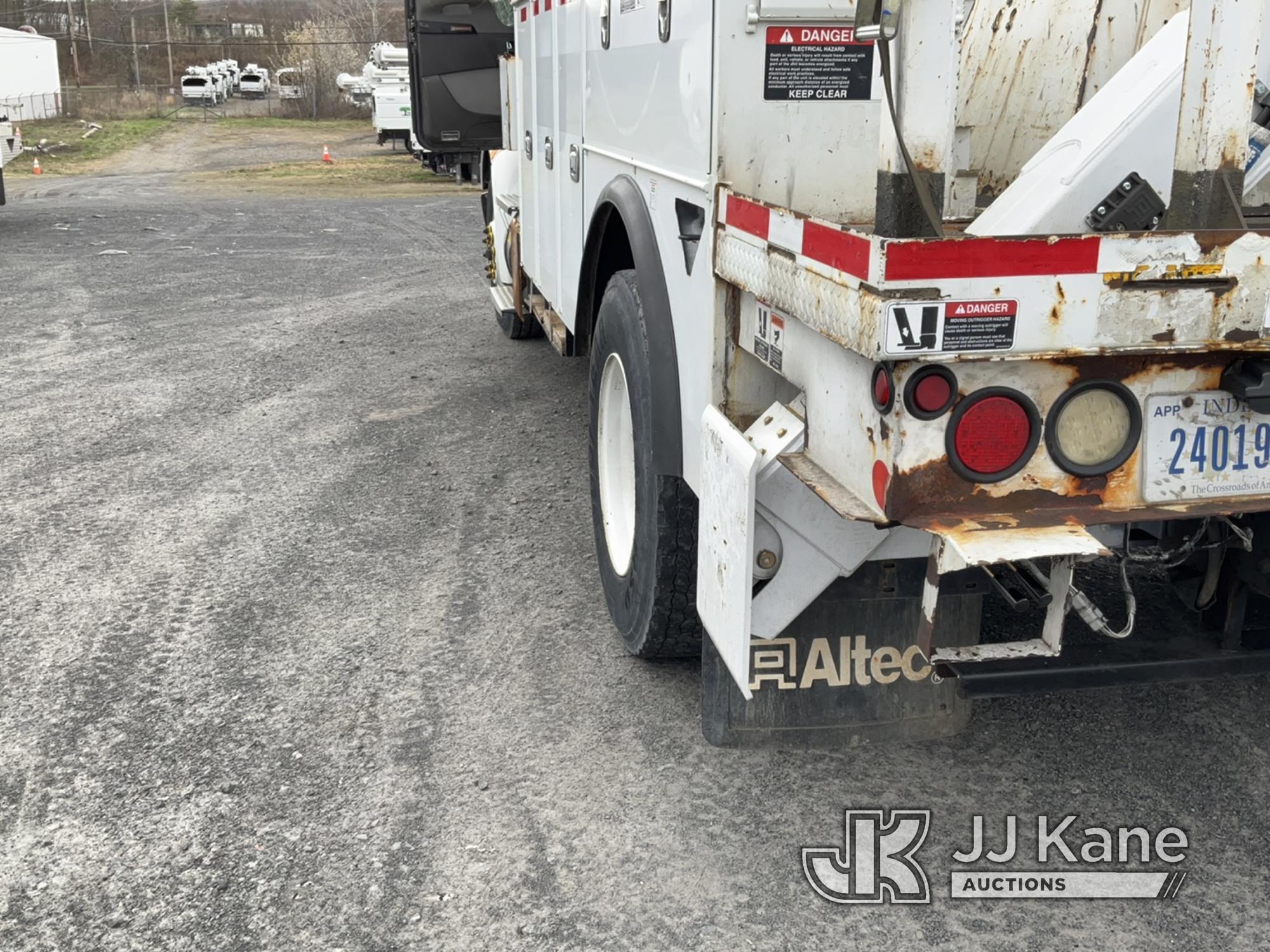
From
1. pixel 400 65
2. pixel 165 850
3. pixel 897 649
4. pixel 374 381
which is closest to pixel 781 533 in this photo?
pixel 897 649

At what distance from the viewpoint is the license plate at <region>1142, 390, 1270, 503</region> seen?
2479mm

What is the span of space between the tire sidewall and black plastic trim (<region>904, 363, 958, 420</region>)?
115 cm

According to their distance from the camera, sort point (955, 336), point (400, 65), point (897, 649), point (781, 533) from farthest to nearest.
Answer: point (400, 65), point (897, 649), point (781, 533), point (955, 336)

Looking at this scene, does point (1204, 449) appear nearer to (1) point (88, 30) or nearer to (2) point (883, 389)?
(2) point (883, 389)

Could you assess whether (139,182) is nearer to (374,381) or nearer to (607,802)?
(374,381)

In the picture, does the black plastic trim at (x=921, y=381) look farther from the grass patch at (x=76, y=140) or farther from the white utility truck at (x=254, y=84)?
the white utility truck at (x=254, y=84)

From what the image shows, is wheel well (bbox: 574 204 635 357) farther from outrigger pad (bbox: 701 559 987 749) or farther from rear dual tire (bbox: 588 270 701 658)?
outrigger pad (bbox: 701 559 987 749)

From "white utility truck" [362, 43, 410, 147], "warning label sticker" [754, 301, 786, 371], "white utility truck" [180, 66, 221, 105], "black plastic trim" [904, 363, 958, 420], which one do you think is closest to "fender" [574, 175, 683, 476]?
"warning label sticker" [754, 301, 786, 371]

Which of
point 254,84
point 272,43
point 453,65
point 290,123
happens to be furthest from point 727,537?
point 254,84

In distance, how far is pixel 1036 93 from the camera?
308 cm

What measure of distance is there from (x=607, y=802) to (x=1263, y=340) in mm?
1862

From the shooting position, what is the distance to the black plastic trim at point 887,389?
7.69 feet

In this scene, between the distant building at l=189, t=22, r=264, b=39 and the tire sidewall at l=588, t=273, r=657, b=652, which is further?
the distant building at l=189, t=22, r=264, b=39

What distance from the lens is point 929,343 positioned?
2271 millimetres
